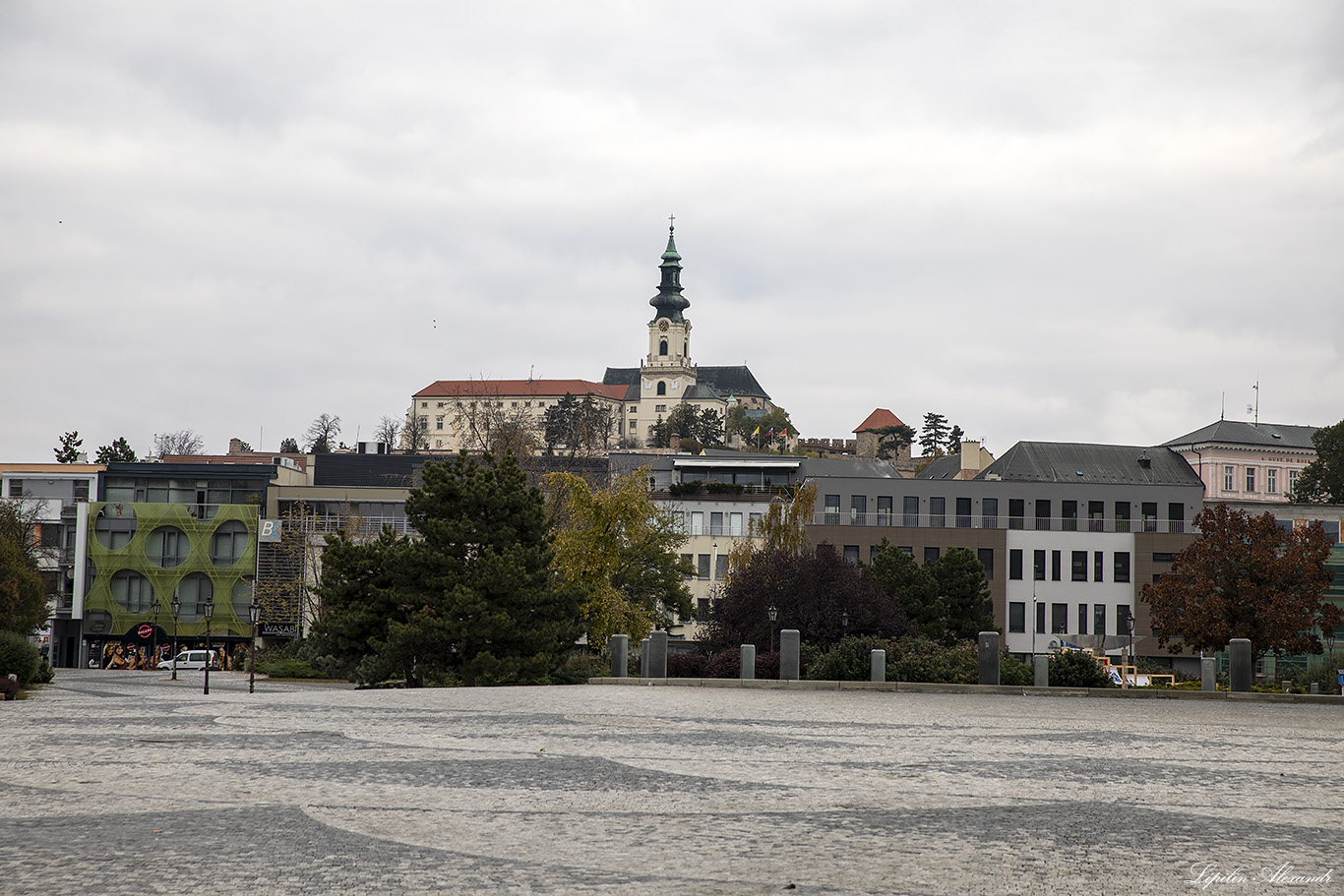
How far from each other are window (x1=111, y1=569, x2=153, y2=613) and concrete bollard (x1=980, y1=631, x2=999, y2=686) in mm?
57965

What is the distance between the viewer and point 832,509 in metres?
75.4

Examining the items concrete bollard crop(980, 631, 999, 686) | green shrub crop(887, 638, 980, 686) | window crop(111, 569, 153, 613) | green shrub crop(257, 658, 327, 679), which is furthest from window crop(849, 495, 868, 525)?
concrete bollard crop(980, 631, 999, 686)

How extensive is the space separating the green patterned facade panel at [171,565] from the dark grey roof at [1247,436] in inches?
3329

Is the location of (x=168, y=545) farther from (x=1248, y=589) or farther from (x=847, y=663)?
(x=1248, y=589)

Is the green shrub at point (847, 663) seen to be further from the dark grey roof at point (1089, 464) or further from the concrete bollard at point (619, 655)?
the dark grey roof at point (1089, 464)

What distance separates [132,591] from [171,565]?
262 centimetres

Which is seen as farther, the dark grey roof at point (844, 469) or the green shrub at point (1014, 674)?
the dark grey roof at point (844, 469)

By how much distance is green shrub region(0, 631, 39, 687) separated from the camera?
27984 mm

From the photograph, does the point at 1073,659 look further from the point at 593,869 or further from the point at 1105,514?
the point at 1105,514

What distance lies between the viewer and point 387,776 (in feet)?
41.6

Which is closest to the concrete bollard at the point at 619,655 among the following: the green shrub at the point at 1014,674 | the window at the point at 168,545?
the green shrub at the point at 1014,674

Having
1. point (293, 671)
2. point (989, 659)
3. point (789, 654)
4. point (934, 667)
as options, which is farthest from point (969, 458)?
point (989, 659)

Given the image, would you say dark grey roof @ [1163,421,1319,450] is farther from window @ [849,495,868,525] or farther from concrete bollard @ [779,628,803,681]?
concrete bollard @ [779,628,803,681]

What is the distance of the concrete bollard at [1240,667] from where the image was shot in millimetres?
31734
